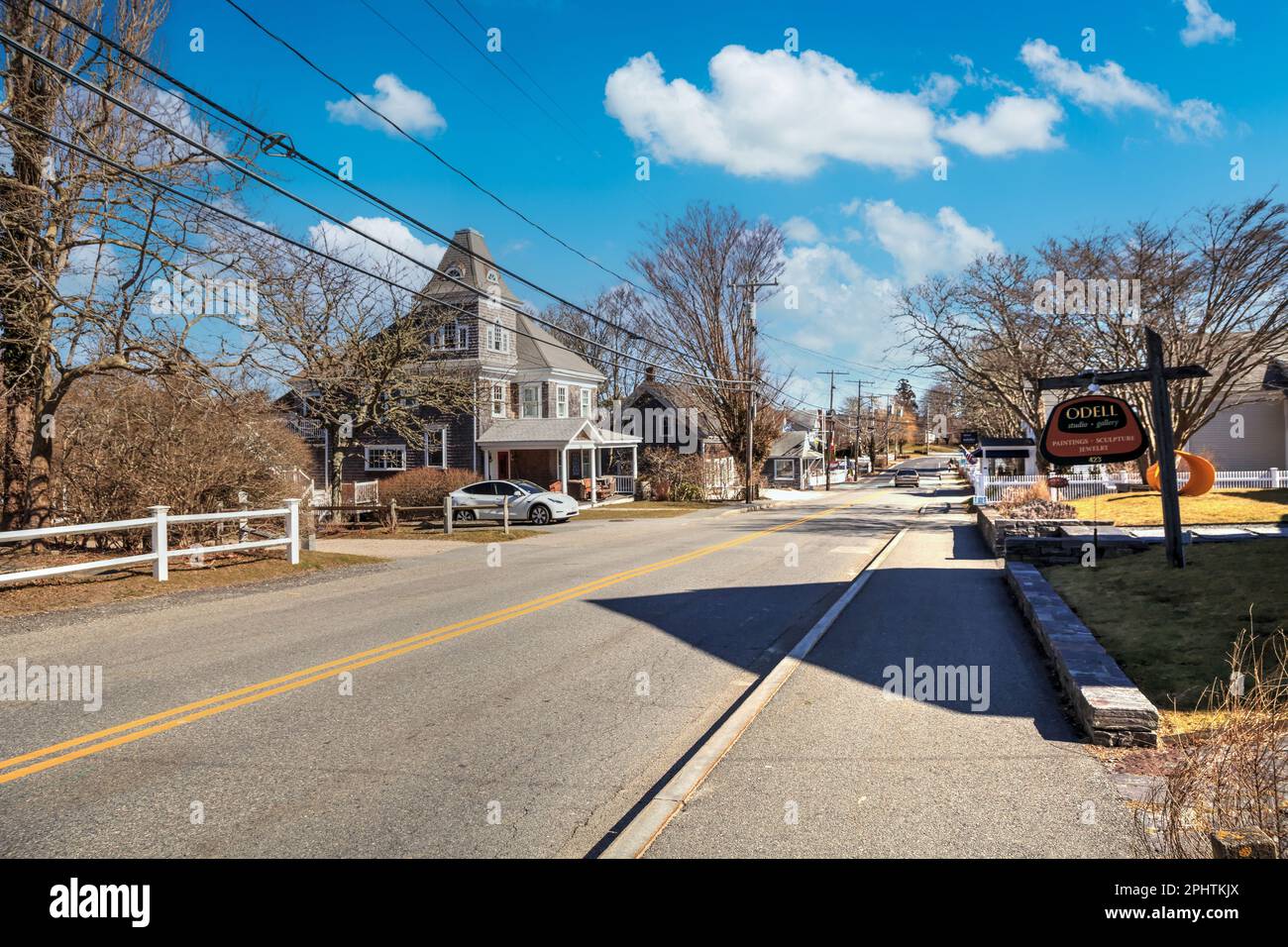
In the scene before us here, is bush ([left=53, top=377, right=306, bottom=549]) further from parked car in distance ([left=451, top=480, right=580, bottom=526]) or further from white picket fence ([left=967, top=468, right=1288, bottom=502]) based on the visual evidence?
white picket fence ([left=967, top=468, right=1288, bottom=502])

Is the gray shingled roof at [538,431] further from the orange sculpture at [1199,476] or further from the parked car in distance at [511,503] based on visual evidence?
the orange sculpture at [1199,476]

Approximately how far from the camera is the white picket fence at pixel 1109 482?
30.5 metres

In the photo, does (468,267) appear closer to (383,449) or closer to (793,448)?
(383,449)

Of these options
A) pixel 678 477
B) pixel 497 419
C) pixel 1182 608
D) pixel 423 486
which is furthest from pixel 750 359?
pixel 1182 608

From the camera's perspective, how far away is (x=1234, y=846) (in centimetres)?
331

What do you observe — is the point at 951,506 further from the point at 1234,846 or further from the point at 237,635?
the point at 1234,846

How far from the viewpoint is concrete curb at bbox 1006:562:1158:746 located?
5.26m

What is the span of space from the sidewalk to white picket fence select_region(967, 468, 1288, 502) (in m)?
24.9

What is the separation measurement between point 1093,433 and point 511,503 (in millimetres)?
20520

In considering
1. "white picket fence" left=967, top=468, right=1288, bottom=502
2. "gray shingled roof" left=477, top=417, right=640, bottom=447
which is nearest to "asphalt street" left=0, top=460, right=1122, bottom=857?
"white picket fence" left=967, top=468, right=1288, bottom=502

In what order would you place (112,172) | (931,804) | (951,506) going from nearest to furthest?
(931,804), (112,172), (951,506)

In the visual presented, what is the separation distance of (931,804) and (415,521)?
88.8 ft
